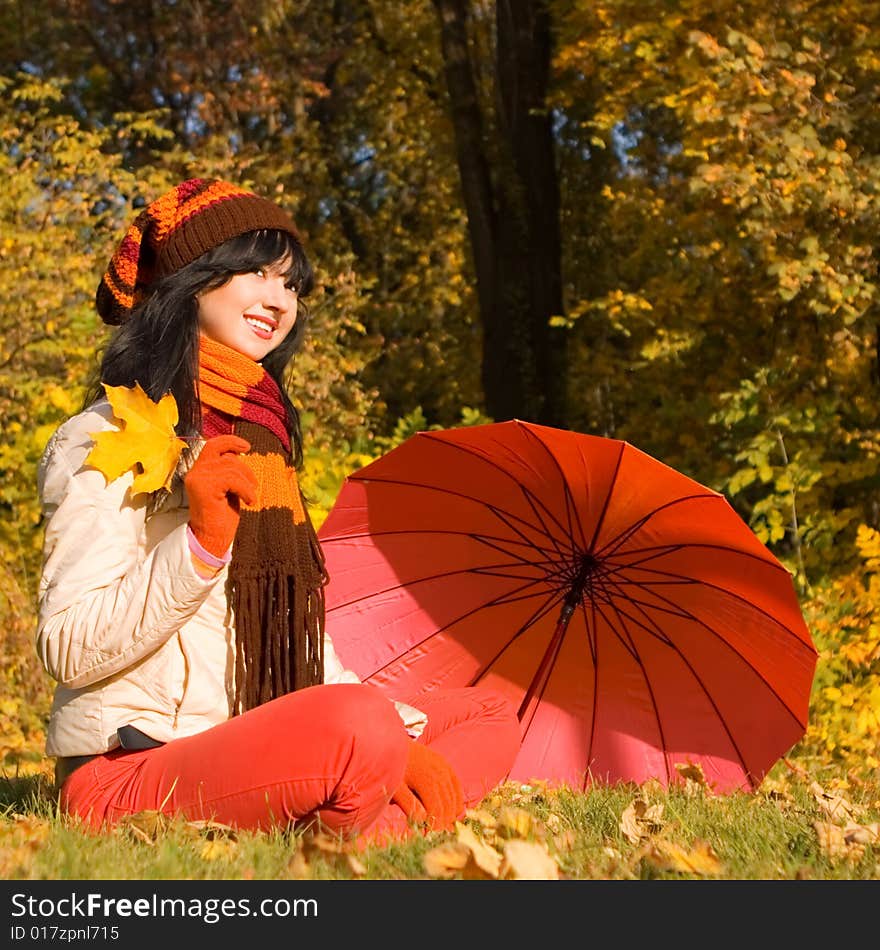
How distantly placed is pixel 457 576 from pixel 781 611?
36.5 inches

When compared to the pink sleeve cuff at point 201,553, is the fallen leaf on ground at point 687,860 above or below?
below

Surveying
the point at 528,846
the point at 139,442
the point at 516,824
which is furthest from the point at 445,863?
the point at 139,442

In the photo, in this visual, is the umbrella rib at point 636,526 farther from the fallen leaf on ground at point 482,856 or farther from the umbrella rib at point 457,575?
the fallen leaf on ground at point 482,856

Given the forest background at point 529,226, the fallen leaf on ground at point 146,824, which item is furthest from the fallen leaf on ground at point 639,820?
the forest background at point 529,226

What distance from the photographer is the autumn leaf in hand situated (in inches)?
123

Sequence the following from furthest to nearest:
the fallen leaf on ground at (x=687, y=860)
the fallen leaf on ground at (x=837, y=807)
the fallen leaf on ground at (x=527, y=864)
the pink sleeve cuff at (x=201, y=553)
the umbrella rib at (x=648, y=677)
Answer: the umbrella rib at (x=648, y=677)
the fallen leaf on ground at (x=837, y=807)
the pink sleeve cuff at (x=201, y=553)
the fallen leaf on ground at (x=687, y=860)
the fallen leaf on ground at (x=527, y=864)

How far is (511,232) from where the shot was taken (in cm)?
1273

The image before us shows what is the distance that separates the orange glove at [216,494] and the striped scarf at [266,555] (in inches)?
6.5

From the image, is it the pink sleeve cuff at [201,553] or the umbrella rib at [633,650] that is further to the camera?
the umbrella rib at [633,650]

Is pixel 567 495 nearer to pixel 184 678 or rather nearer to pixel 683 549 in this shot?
pixel 683 549

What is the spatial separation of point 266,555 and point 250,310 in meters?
0.64

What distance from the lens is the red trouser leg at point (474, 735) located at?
365 centimetres

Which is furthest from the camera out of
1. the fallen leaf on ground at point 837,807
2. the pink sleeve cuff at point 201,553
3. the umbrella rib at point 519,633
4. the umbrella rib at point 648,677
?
the umbrella rib at point 519,633

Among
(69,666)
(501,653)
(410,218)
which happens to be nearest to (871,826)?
(501,653)
